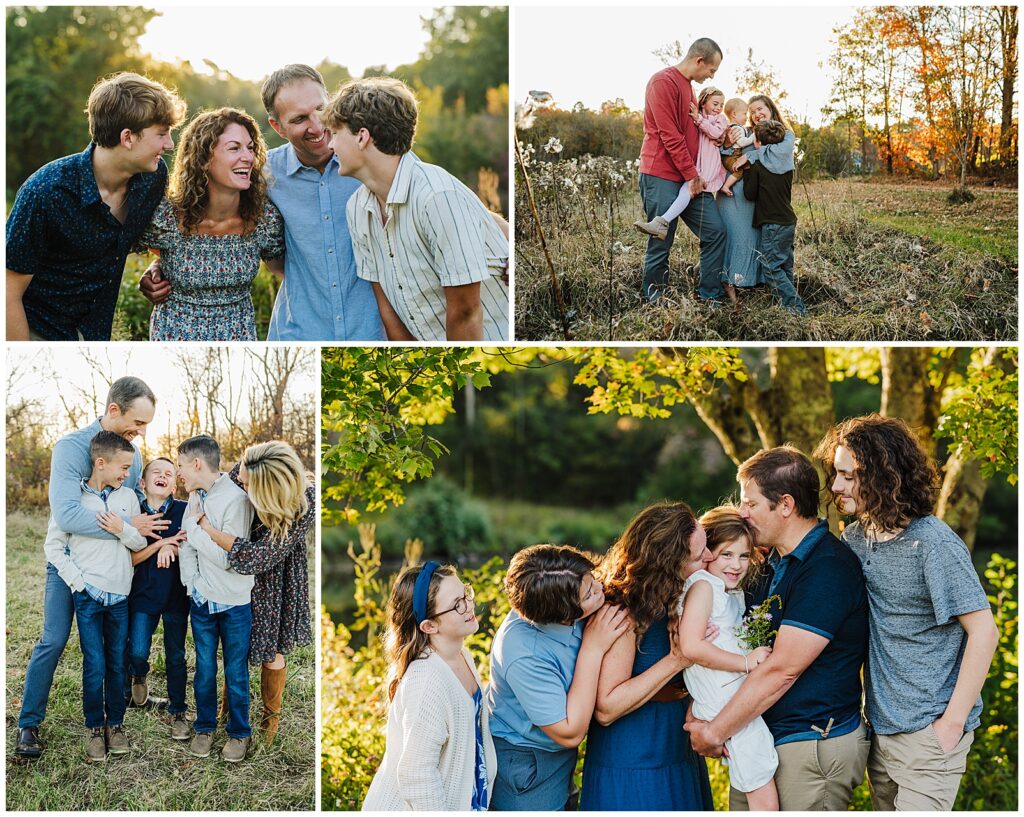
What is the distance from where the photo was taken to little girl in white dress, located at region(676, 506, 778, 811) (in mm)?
3633

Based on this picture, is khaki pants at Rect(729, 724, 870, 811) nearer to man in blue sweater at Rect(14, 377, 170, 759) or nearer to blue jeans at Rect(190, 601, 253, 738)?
blue jeans at Rect(190, 601, 253, 738)

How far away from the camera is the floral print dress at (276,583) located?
4.33 metres

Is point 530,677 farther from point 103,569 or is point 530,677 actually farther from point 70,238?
point 70,238

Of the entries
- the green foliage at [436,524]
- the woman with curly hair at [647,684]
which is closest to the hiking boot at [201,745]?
the woman with curly hair at [647,684]

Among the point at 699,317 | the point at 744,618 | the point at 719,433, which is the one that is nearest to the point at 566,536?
the point at 719,433

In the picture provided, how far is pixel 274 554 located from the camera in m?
4.36

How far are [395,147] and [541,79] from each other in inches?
42.1

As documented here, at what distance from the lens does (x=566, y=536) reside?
1806 centimetres

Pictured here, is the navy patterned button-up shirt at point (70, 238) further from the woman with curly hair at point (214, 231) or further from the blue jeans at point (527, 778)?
the blue jeans at point (527, 778)

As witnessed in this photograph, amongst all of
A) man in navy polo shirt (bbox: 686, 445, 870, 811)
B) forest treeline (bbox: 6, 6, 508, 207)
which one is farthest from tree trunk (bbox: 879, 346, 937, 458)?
forest treeline (bbox: 6, 6, 508, 207)

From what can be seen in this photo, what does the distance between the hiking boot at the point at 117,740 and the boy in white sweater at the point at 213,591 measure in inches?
12.3

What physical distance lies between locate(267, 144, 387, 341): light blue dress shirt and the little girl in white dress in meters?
2.00

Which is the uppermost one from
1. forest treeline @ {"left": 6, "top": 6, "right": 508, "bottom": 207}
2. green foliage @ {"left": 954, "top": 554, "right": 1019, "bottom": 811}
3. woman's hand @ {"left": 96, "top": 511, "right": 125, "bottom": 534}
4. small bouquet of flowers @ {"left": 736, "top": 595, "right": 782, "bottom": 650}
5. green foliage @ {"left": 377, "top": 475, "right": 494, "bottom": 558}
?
forest treeline @ {"left": 6, "top": 6, "right": 508, "bottom": 207}

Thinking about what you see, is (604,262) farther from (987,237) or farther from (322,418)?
(987,237)
